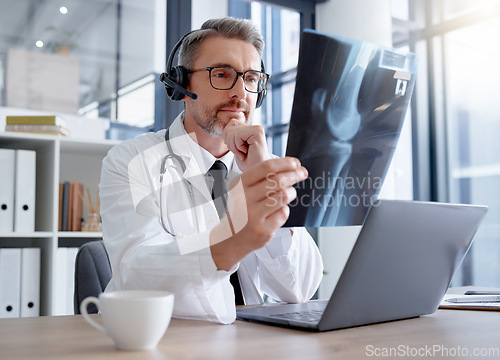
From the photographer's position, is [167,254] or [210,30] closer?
[167,254]

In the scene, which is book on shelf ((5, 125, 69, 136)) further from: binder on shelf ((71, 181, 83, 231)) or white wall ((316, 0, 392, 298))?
white wall ((316, 0, 392, 298))

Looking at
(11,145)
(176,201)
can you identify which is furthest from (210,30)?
(11,145)

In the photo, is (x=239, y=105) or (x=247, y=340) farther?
(x=239, y=105)

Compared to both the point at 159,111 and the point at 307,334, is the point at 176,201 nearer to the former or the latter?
the point at 307,334

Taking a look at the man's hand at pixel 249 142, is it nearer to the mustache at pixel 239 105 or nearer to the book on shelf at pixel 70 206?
the mustache at pixel 239 105

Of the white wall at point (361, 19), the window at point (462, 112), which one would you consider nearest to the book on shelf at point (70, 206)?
the white wall at point (361, 19)

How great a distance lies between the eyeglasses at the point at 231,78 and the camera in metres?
1.49

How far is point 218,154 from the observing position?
1.70 metres

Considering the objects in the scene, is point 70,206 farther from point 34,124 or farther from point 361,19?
point 361,19

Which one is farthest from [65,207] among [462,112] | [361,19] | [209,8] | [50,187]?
[462,112]

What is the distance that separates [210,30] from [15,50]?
65.3 inches

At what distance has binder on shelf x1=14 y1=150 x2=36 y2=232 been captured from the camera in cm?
231

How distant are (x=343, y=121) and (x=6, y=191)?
188cm

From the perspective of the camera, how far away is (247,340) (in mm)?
728
